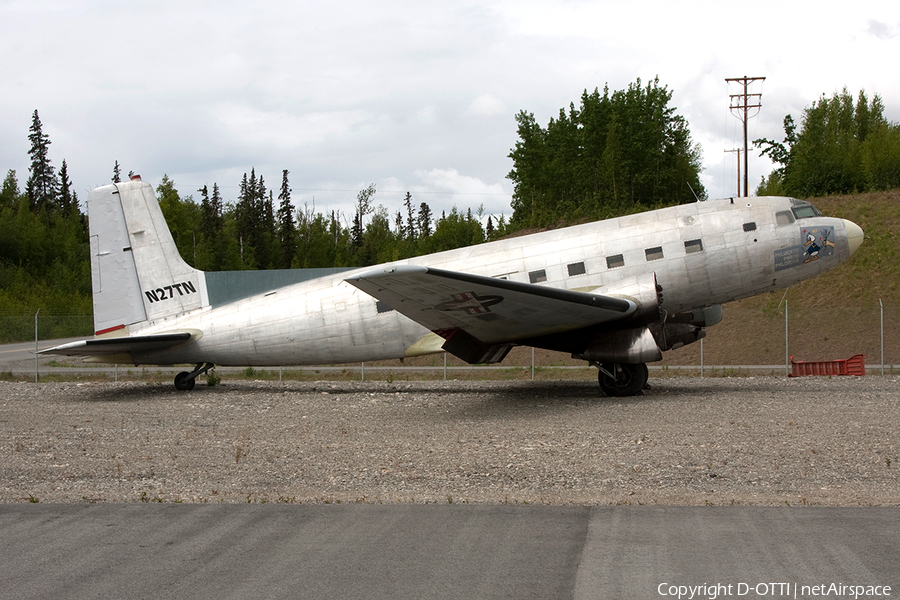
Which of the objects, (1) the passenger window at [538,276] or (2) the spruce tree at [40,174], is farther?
(2) the spruce tree at [40,174]

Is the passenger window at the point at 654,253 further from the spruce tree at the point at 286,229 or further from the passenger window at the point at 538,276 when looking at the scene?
the spruce tree at the point at 286,229

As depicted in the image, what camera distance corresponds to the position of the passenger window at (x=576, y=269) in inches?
648

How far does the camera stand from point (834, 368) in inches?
965

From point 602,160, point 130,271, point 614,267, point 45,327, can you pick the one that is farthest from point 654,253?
point 602,160

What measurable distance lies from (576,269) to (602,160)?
177ft

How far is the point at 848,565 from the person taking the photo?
553 cm

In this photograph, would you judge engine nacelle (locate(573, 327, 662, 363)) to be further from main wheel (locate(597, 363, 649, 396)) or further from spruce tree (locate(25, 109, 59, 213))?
spruce tree (locate(25, 109, 59, 213))

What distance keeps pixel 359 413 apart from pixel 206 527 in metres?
8.46

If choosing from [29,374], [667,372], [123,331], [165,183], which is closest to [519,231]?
[667,372]

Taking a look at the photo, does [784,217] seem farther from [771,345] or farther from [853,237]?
[771,345]

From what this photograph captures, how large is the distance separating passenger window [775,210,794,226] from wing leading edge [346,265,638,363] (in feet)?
13.1

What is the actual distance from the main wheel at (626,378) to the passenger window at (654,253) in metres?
2.37

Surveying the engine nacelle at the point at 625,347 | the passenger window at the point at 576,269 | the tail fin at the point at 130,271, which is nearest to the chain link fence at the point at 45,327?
the tail fin at the point at 130,271

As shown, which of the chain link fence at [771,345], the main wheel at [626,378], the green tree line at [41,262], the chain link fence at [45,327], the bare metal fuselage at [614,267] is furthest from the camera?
the green tree line at [41,262]
